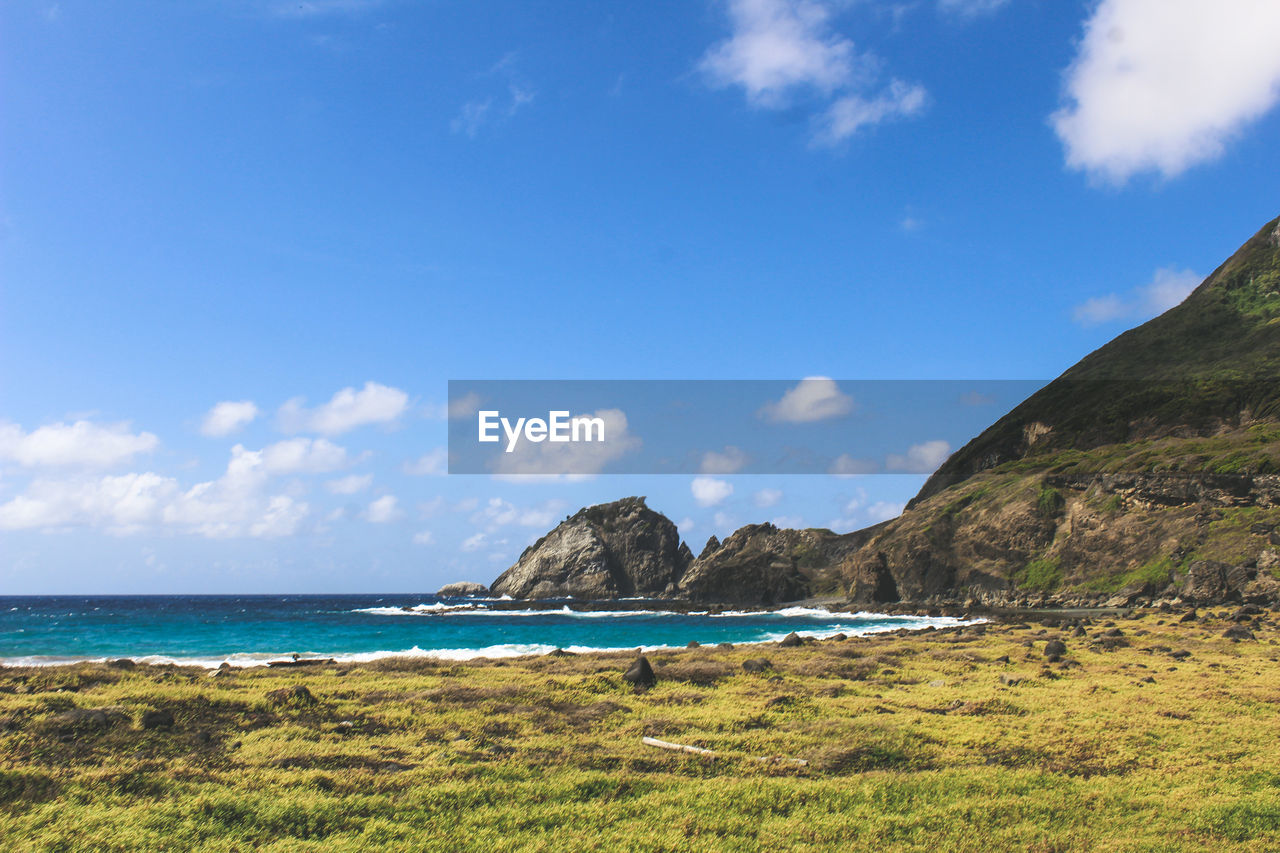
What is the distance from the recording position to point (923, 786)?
530 inches

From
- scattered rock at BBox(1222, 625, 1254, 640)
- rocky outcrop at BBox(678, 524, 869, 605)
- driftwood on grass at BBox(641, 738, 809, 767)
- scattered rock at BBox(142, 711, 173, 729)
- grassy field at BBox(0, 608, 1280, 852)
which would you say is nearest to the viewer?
grassy field at BBox(0, 608, 1280, 852)

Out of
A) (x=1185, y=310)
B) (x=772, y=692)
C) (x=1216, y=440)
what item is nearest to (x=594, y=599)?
(x=1216, y=440)

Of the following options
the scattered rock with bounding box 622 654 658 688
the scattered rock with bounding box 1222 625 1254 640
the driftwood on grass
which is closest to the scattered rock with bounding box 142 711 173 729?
the driftwood on grass

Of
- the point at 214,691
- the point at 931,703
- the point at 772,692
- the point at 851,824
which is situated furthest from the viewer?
the point at 772,692

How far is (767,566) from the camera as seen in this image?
14375 centimetres

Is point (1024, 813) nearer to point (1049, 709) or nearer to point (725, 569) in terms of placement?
point (1049, 709)

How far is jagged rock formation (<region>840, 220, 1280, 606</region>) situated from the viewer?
73562 millimetres

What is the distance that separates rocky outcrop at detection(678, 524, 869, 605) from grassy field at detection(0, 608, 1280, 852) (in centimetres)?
11838

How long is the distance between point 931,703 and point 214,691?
20.7 m

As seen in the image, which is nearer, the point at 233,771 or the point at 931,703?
the point at 233,771

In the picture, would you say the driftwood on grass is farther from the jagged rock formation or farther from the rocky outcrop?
the rocky outcrop

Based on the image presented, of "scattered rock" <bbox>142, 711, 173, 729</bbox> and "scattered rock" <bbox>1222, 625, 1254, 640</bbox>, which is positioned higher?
"scattered rock" <bbox>142, 711, 173, 729</bbox>

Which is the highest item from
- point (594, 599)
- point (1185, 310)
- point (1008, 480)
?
point (1185, 310)

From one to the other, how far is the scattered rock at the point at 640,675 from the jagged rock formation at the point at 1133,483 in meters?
59.6
